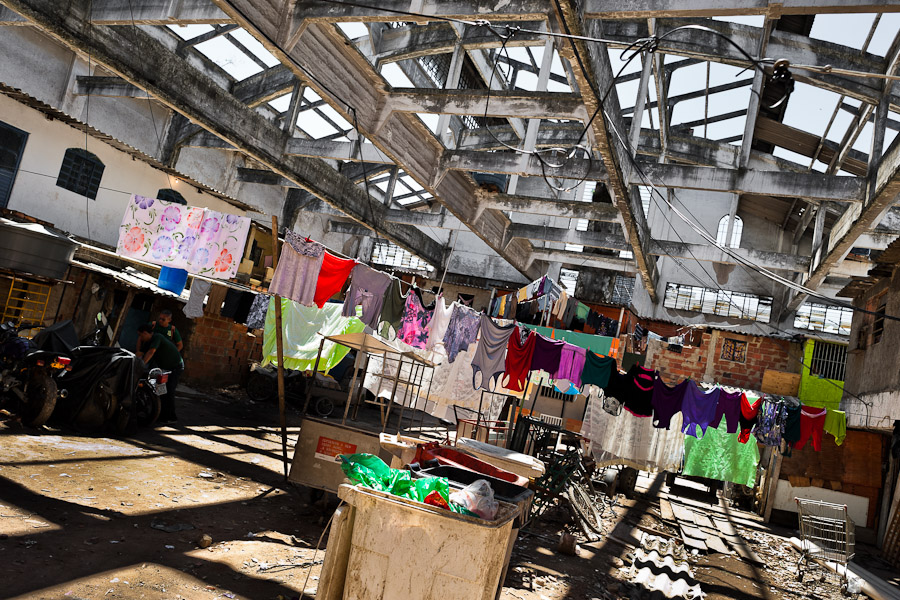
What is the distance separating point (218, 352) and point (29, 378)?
8889mm

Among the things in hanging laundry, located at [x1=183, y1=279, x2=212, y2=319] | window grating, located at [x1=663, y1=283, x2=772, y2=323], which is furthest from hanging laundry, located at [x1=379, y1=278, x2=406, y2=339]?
window grating, located at [x1=663, y1=283, x2=772, y2=323]

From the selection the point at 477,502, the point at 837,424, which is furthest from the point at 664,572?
the point at 837,424

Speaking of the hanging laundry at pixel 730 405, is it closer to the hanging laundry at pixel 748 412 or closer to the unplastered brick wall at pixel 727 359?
the hanging laundry at pixel 748 412

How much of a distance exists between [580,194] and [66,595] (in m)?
20.8

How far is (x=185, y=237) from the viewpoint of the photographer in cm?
905

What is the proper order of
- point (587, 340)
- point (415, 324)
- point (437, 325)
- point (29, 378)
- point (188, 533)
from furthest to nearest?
point (587, 340), point (437, 325), point (415, 324), point (29, 378), point (188, 533)

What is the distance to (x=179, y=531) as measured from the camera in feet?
18.1

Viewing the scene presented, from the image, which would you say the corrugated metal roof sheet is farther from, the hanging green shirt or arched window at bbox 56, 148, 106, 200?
arched window at bbox 56, 148, 106, 200

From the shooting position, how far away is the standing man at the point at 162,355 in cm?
931

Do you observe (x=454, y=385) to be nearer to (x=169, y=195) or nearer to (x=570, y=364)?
(x=570, y=364)

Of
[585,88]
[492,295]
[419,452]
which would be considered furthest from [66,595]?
[492,295]

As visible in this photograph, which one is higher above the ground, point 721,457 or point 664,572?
point 721,457

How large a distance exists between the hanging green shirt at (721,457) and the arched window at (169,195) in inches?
542

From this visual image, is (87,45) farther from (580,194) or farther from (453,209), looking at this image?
(580,194)
